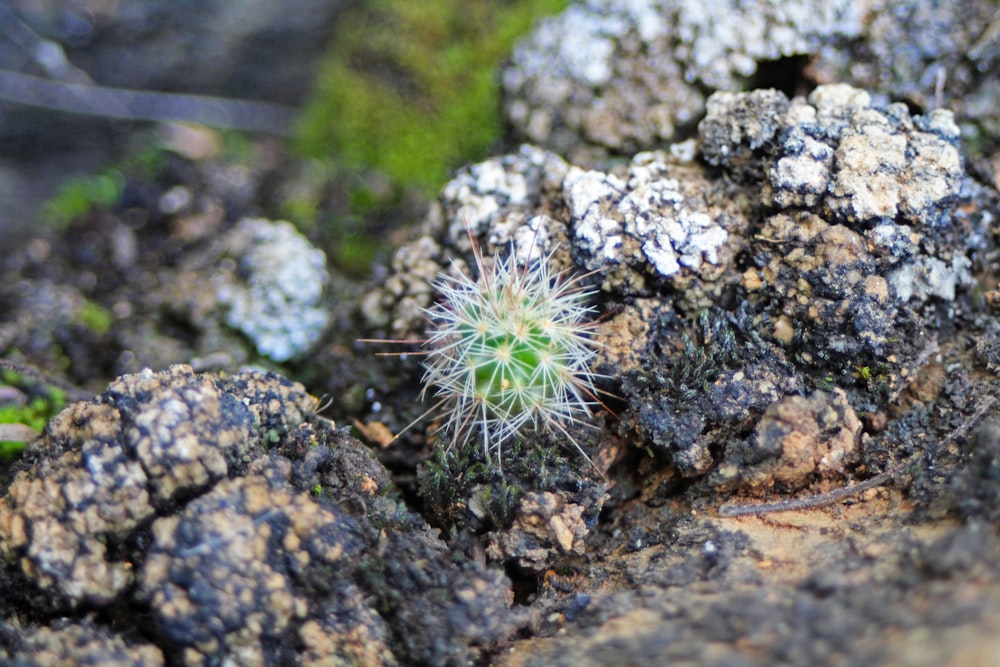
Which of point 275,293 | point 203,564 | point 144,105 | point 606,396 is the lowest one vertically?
point 203,564

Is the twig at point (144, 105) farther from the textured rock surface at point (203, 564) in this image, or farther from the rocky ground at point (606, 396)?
the textured rock surface at point (203, 564)

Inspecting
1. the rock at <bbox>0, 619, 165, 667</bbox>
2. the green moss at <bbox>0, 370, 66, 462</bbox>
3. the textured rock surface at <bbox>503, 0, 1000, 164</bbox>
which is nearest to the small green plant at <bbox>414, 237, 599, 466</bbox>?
the textured rock surface at <bbox>503, 0, 1000, 164</bbox>

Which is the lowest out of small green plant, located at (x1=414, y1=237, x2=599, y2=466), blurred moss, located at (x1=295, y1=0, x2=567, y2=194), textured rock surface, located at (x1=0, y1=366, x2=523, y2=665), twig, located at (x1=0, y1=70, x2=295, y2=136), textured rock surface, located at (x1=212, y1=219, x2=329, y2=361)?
textured rock surface, located at (x1=0, y1=366, x2=523, y2=665)

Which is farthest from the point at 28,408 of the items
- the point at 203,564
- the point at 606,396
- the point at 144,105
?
the point at 606,396

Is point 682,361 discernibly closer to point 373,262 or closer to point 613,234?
point 613,234

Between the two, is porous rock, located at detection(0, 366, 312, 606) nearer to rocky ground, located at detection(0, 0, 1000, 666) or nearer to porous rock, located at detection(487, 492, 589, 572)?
rocky ground, located at detection(0, 0, 1000, 666)

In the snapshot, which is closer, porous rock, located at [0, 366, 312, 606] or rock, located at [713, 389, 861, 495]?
porous rock, located at [0, 366, 312, 606]

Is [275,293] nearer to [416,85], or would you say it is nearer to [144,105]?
[416,85]
